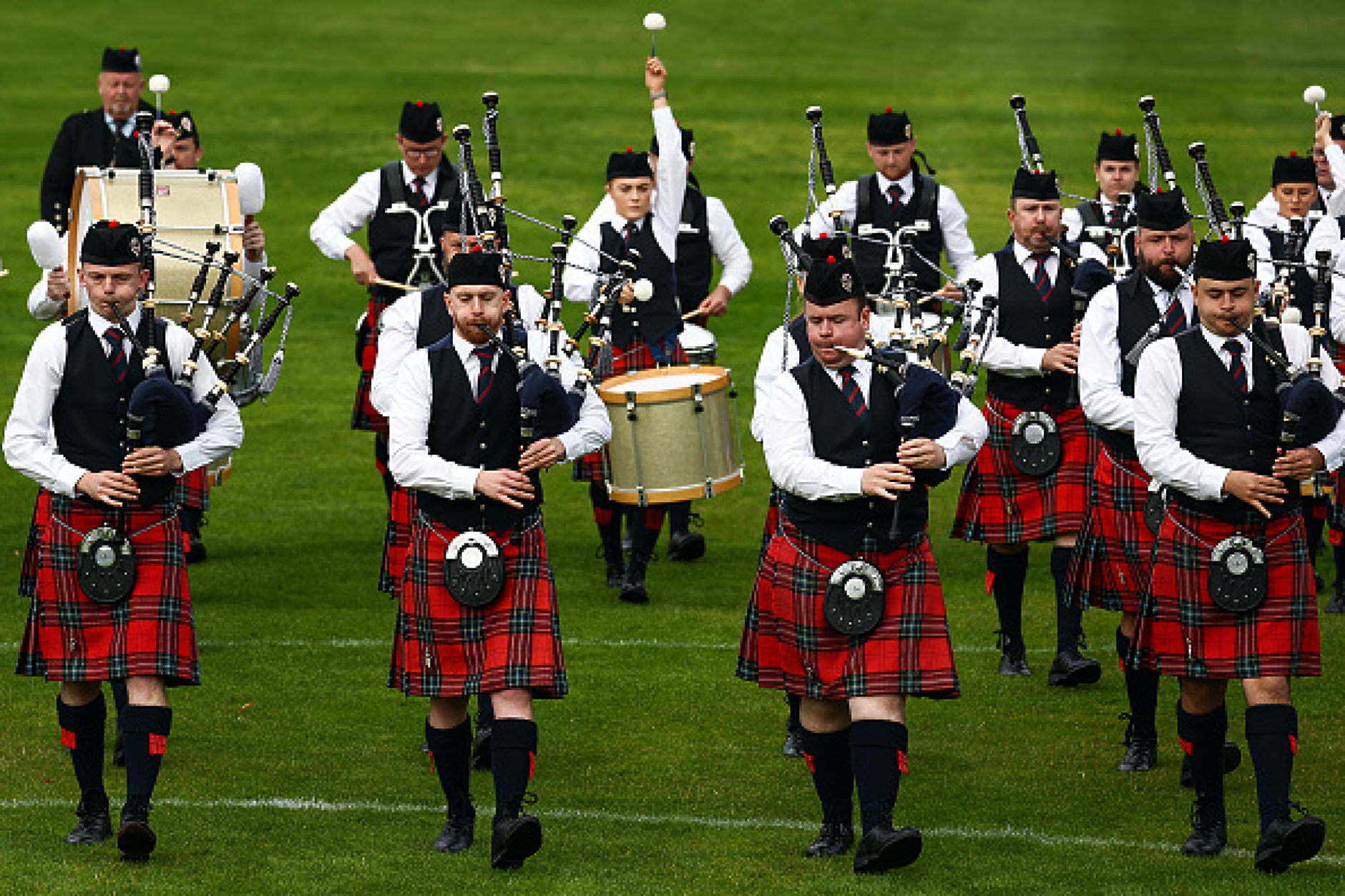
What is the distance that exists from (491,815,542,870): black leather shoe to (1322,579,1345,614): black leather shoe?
14.4 feet

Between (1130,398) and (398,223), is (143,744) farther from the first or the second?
(398,223)

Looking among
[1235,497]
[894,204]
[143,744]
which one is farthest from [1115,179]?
[143,744]

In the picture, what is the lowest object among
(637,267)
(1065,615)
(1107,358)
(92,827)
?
(92,827)

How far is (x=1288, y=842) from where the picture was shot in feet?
19.2

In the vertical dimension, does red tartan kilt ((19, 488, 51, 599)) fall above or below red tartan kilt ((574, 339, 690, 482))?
below

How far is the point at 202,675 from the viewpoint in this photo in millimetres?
8359

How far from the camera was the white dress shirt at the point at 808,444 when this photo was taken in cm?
598

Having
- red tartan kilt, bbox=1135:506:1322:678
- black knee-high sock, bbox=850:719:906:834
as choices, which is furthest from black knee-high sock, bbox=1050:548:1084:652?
black knee-high sock, bbox=850:719:906:834

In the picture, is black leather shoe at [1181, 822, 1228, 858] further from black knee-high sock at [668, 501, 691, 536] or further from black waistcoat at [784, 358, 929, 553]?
black knee-high sock at [668, 501, 691, 536]

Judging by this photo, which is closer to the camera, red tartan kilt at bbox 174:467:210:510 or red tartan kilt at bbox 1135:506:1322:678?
red tartan kilt at bbox 1135:506:1322:678

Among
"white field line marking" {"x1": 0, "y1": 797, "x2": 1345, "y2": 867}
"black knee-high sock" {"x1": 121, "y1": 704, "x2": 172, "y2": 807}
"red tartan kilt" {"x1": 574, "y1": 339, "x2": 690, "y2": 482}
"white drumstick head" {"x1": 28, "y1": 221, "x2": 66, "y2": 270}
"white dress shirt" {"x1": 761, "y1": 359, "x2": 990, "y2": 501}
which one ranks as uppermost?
"white drumstick head" {"x1": 28, "y1": 221, "x2": 66, "y2": 270}

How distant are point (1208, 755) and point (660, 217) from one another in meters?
4.35

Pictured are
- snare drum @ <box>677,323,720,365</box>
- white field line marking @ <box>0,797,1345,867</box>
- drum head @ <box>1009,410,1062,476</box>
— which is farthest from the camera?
snare drum @ <box>677,323,720,365</box>

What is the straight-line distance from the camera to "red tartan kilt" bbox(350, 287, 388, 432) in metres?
9.46
